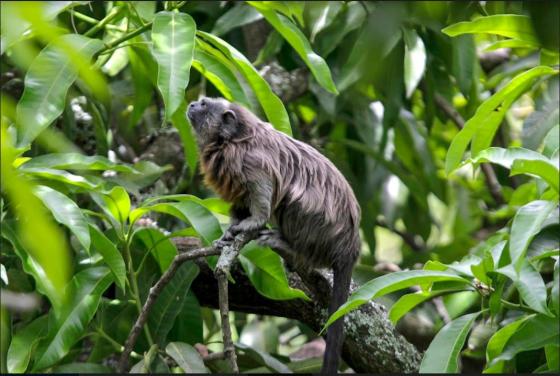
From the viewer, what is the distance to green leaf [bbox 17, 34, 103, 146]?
269 centimetres

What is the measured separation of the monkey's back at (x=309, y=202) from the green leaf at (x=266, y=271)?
0.11m

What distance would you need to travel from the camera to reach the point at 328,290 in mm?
3248

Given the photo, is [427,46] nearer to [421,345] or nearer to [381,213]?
[381,213]

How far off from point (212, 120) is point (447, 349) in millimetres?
1398

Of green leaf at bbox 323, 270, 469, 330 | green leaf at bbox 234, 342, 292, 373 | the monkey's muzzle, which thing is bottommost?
green leaf at bbox 234, 342, 292, 373

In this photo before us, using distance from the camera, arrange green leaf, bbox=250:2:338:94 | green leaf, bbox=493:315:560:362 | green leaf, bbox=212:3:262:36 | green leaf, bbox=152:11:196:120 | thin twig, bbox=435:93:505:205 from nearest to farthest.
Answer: green leaf, bbox=493:315:560:362 → green leaf, bbox=152:11:196:120 → green leaf, bbox=250:2:338:94 → green leaf, bbox=212:3:262:36 → thin twig, bbox=435:93:505:205

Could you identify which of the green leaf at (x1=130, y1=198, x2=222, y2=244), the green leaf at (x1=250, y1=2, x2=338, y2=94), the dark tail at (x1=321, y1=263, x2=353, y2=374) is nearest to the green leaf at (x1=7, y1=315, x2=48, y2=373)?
the green leaf at (x1=130, y1=198, x2=222, y2=244)

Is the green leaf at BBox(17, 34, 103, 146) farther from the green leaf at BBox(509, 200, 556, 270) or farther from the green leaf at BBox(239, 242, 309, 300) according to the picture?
the green leaf at BBox(509, 200, 556, 270)

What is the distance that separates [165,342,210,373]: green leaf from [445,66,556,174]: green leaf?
3.71ft

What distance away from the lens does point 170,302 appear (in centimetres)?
346

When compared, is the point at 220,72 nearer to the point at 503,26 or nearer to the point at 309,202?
the point at 309,202

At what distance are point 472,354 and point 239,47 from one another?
2.08 metres

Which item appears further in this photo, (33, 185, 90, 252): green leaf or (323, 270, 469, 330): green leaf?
(33, 185, 90, 252): green leaf

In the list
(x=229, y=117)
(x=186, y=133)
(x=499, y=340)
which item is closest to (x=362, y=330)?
(x=499, y=340)
